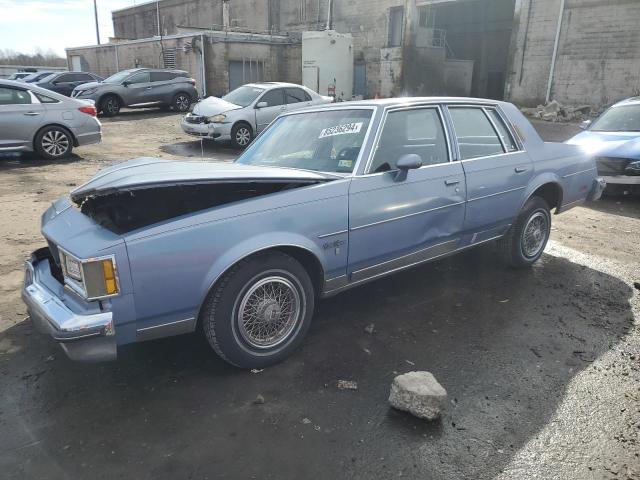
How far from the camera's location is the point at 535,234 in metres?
4.88

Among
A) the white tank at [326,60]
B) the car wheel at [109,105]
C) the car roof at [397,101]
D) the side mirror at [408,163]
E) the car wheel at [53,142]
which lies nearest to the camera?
the side mirror at [408,163]

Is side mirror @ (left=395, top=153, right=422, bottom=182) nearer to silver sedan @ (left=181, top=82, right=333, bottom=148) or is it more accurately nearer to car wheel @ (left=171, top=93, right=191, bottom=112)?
silver sedan @ (left=181, top=82, right=333, bottom=148)

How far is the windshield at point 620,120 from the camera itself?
838 cm

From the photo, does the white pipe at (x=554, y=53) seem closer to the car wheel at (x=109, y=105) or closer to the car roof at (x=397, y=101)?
the car wheel at (x=109, y=105)

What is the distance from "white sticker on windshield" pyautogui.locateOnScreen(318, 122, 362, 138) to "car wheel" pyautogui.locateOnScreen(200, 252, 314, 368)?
121 cm

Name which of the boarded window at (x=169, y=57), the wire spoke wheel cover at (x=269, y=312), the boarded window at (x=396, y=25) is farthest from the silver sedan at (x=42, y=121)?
the boarded window at (x=396, y=25)

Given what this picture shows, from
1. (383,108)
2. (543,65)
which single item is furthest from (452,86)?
(383,108)

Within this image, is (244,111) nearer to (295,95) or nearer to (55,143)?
(295,95)

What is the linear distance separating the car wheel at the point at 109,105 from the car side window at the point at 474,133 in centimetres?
1604

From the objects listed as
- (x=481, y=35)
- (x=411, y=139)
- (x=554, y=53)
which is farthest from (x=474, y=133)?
(x=481, y=35)

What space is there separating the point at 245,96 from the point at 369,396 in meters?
11.0

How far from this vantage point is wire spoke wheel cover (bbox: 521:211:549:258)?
478 centimetres

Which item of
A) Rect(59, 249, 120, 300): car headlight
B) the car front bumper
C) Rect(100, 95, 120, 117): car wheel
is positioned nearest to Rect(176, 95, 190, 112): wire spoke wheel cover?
Rect(100, 95, 120, 117): car wheel

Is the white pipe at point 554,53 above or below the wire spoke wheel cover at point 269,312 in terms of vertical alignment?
above
